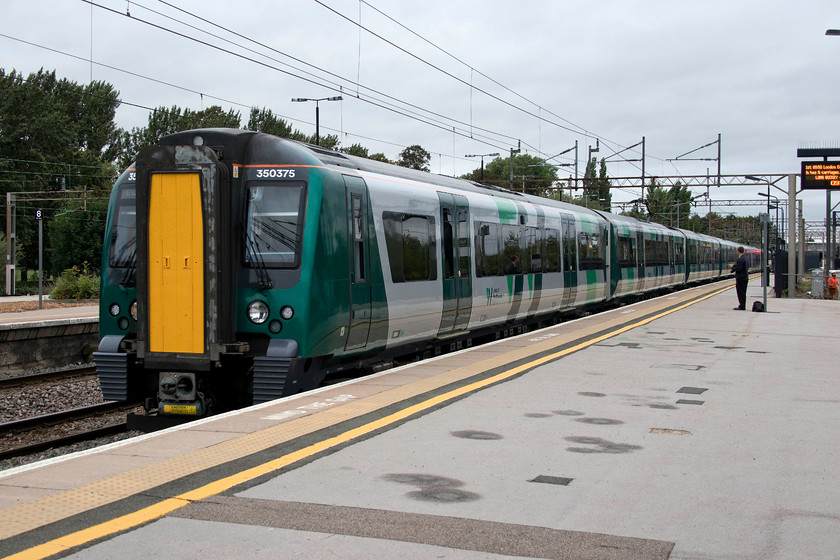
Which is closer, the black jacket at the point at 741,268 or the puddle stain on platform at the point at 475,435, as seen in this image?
the puddle stain on platform at the point at 475,435

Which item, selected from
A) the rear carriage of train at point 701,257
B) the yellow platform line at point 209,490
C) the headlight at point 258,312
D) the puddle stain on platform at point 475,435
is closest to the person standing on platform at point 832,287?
the rear carriage of train at point 701,257

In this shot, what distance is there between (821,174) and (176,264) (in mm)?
30193

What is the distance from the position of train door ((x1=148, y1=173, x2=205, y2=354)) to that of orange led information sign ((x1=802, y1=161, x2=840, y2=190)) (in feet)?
97.1

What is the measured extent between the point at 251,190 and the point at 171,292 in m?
1.41

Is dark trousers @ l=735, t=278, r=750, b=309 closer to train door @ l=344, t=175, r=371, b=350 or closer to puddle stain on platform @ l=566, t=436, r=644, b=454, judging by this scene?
train door @ l=344, t=175, r=371, b=350

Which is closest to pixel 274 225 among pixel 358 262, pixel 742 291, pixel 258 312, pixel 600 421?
pixel 258 312

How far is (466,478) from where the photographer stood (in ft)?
19.4

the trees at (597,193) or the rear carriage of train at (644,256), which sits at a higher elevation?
the trees at (597,193)

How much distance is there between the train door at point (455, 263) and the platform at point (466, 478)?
3.28 meters

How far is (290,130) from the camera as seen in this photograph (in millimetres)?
81688

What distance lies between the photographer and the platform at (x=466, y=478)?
459 centimetres

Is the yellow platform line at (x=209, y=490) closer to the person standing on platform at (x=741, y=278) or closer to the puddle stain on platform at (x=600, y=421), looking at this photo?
the puddle stain on platform at (x=600, y=421)

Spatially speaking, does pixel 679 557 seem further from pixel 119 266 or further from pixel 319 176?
→ pixel 119 266

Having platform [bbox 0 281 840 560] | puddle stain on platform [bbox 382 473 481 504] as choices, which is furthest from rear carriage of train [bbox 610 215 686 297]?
puddle stain on platform [bbox 382 473 481 504]
